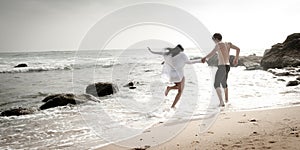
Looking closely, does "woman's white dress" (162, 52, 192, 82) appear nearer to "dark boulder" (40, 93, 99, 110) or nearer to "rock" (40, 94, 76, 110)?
"dark boulder" (40, 93, 99, 110)

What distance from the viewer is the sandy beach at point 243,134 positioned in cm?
324

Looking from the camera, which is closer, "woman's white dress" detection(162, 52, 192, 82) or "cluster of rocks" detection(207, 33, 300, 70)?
"woman's white dress" detection(162, 52, 192, 82)

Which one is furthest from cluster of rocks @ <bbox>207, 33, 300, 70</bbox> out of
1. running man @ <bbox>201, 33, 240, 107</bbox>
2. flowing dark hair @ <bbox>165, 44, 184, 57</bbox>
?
flowing dark hair @ <bbox>165, 44, 184, 57</bbox>

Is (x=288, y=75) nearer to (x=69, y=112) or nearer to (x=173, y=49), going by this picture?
(x=173, y=49)

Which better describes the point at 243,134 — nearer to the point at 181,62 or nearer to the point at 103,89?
the point at 181,62

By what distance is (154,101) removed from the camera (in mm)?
8781

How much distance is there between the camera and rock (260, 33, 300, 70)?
1989 cm

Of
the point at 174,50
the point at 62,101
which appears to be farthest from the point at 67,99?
the point at 174,50

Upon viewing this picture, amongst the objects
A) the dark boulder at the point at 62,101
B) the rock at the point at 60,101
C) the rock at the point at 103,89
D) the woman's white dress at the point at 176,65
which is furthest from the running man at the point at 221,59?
the rock at the point at 103,89

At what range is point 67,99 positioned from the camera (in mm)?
8508

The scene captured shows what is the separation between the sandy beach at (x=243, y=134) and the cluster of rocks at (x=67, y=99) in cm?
451

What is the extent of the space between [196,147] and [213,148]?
0.84ft

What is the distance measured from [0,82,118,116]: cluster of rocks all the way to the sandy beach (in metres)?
4.51

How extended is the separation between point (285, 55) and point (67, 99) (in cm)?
1907
